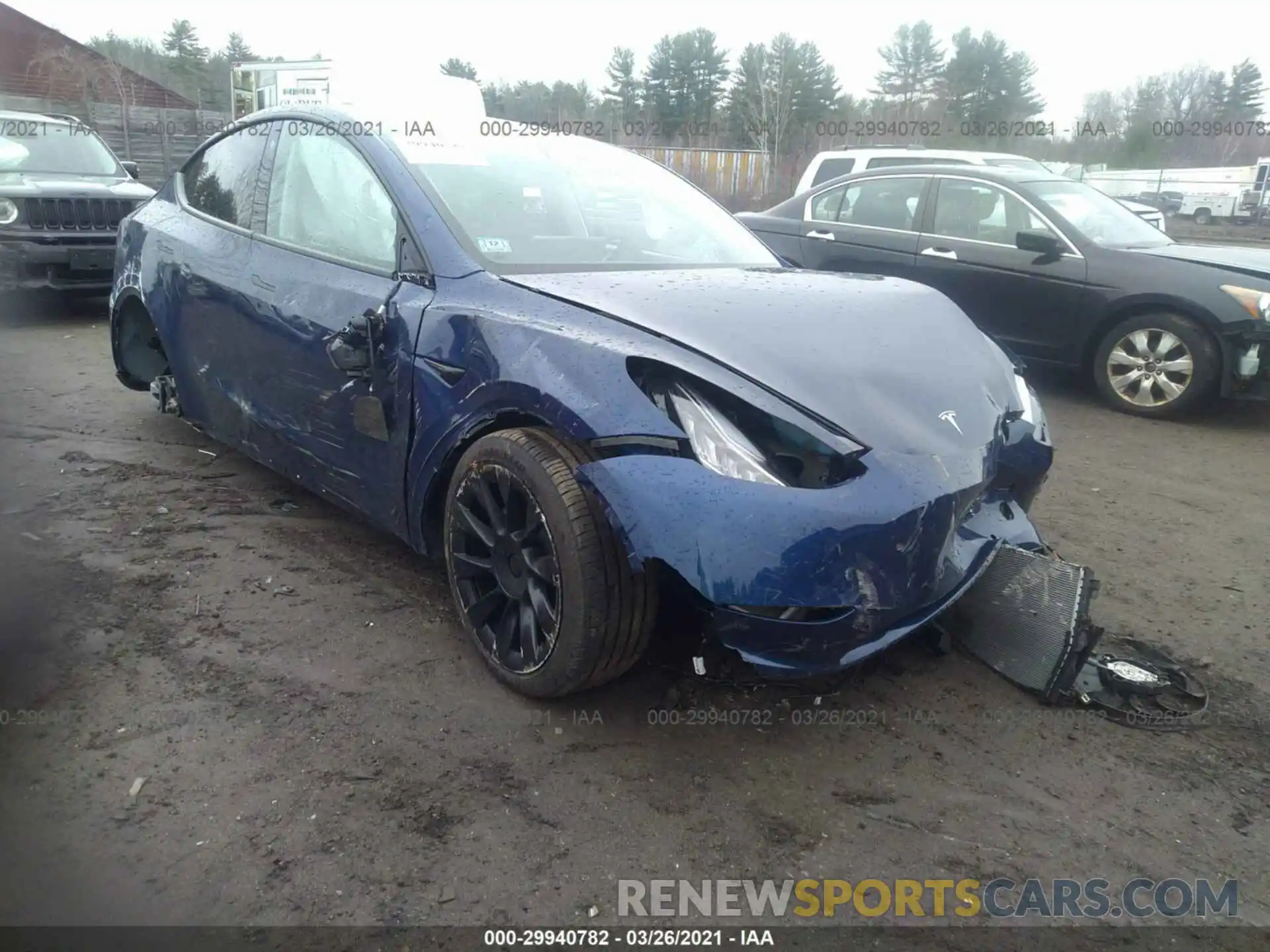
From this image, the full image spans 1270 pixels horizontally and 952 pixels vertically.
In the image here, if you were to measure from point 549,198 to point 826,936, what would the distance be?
100 inches

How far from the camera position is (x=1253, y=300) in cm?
582

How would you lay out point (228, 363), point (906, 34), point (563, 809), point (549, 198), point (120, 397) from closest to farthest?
point (563, 809), point (549, 198), point (228, 363), point (120, 397), point (906, 34)

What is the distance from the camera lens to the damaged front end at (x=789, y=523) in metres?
2.17

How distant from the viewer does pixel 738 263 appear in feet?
11.5

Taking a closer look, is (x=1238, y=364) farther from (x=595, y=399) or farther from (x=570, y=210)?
(x=595, y=399)

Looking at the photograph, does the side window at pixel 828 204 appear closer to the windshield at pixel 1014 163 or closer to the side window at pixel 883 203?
the side window at pixel 883 203

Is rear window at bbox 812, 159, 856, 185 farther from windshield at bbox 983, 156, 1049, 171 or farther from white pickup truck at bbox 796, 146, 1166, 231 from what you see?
windshield at bbox 983, 156, 1049, 171

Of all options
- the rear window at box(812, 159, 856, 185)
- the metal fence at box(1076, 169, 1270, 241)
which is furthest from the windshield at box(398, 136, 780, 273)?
the metal fence at box(1076, 169, 1270, 241)

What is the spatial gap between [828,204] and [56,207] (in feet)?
21.9

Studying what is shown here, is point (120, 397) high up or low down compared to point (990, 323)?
down

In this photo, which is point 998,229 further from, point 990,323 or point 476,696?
point 476,696

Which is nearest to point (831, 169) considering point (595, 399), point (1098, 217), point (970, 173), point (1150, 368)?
point (970, 173)

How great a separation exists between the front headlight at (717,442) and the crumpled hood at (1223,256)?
5375mm

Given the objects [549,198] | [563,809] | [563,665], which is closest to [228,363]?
[549,198]
